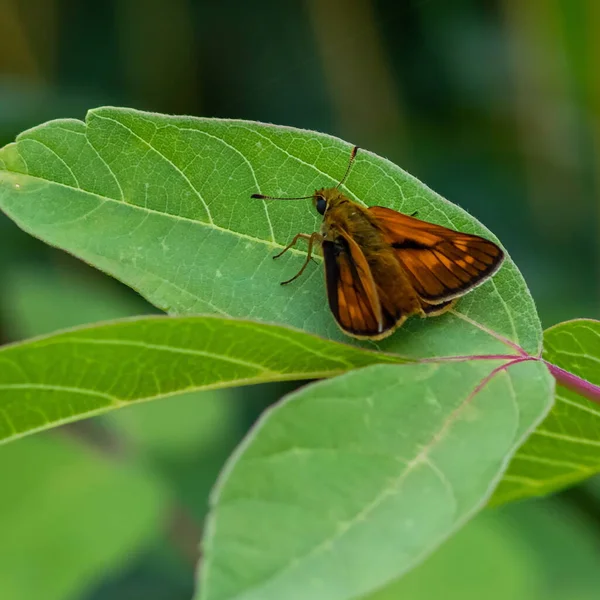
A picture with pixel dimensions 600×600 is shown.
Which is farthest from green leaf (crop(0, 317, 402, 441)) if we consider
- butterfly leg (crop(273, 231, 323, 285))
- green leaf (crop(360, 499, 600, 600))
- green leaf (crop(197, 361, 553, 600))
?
green leaf (crop(360, 499, 600, 600))

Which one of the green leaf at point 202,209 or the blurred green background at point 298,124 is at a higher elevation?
the green leaf at point 202,209

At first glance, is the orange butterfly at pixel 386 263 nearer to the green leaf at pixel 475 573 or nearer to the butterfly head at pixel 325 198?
the butterfly head at pixel 325 198

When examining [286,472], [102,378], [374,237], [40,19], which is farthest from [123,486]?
[40,19]

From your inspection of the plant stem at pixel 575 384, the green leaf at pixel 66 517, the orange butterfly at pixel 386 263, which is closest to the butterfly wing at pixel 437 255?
the orange butterfly at pixel 386 263

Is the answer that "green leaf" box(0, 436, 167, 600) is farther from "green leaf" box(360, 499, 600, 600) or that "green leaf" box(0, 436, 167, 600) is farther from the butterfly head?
the butterfly head

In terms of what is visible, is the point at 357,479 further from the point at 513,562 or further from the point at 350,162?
the point at 513,562

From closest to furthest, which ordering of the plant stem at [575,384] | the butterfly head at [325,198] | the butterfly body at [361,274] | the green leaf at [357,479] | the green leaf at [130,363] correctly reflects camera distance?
the green leaf at [357,479]
the green leaf at [130,363]
the plant stem at [575,384]
the butterfly body at [361,274]
the butterfly head at [325,198]

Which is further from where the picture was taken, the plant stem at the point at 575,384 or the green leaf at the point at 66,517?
the green leaf at the point at 66,517

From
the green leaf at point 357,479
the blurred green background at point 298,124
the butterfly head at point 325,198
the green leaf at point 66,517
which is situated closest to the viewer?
the green leaf at point 357,479
